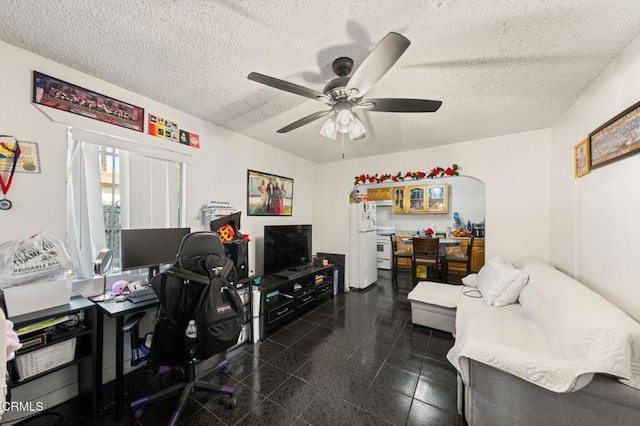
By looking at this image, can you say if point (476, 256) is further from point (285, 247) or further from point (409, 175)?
point (285, 247)

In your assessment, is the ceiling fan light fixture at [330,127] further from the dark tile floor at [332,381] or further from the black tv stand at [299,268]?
the black tv stand at [299,268]

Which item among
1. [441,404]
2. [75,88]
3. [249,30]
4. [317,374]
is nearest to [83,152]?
[75,88]

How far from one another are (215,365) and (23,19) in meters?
2.78

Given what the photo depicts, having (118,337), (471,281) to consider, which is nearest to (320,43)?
(118,337)

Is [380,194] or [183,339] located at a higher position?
[380,194]

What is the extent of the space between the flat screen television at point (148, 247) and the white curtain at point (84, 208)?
236 millimetres

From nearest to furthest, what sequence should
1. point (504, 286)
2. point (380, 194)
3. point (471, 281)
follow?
point (504, 286), point (471, 281), point (380, 194)

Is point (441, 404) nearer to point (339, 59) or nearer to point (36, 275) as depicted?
point (339, 59)

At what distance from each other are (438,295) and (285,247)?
211cm

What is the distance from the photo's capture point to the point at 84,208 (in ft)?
6.25

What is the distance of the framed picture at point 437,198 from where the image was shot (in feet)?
19.3

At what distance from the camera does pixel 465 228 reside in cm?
571

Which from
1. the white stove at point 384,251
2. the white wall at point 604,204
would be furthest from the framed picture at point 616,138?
the white stove at point 384,251

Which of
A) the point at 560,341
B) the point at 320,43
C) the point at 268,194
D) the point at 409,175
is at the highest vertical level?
the point at 320,43
